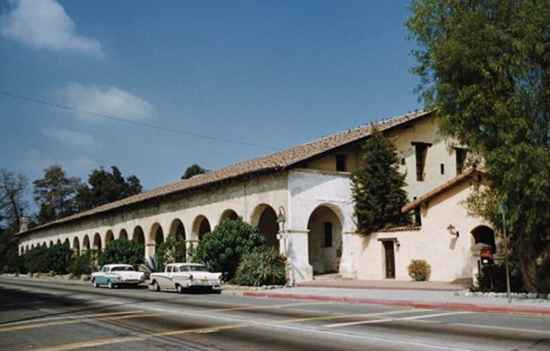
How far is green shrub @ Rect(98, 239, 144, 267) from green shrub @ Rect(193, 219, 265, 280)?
43.1 ft

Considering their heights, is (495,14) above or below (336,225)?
above

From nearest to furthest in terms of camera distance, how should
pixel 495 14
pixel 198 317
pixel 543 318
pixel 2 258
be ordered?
pixel 543 318 < pixel 198 317 < pixel 495 14 < pixel 2 258

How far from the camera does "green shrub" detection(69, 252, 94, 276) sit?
48263 millimetres

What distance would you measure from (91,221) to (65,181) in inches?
1931

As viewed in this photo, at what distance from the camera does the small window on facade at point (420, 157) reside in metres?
32.5

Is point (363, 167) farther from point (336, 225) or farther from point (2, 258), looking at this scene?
point (2, 258)

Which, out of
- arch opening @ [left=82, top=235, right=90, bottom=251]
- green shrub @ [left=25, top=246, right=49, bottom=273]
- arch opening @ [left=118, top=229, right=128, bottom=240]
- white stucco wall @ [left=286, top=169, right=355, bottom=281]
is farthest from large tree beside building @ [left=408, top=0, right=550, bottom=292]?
green shrub @ [left=25, top=246, right=49, bottom=273]

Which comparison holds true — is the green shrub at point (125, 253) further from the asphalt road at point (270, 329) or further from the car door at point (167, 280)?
the asphalt road at point (270, 329)

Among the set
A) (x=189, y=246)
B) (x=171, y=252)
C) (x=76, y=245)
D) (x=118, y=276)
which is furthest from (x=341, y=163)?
(x=76, y=245)

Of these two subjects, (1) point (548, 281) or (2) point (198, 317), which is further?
(1) point (548, 281)

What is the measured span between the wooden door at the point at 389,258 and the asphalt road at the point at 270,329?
11.1m

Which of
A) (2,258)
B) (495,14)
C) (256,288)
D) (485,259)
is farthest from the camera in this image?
(2,258)

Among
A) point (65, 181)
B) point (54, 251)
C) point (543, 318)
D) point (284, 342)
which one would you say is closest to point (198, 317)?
point (284, 342)

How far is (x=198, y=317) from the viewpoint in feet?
47.3
